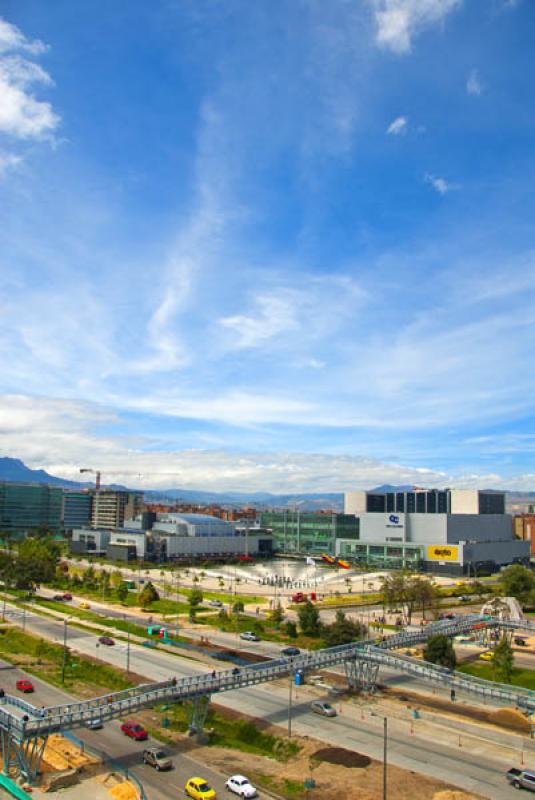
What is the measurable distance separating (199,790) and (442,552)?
15809 cm

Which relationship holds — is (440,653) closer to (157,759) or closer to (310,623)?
A: (310,623)

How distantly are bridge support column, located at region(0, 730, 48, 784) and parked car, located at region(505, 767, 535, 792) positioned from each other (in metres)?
32.9

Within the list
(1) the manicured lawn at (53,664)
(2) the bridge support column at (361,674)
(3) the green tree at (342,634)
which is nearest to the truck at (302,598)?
(3) the green tree at (342,634)

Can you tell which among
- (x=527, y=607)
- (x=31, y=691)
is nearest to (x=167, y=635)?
(x=31, y=691)

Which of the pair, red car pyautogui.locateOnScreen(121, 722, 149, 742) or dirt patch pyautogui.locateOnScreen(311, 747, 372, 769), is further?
red car pyautogui.locateOnScreen(121, 722, 149, 742)

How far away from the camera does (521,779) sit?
44625 mm

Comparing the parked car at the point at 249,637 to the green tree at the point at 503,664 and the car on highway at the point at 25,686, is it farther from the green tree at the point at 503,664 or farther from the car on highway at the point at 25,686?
the green tree at the point at 503,664

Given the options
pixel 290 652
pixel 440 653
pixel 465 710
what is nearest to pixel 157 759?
pixel 465 710

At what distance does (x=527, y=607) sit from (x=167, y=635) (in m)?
74.8

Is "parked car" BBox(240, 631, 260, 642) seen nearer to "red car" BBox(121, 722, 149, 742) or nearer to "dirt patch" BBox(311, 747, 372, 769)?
"red car" BBox(121, 722, 149, 742)

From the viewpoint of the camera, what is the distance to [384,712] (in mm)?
61188

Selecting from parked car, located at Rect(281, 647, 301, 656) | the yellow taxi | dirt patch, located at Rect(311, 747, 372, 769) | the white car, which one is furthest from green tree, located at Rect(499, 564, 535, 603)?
the yellow taxi

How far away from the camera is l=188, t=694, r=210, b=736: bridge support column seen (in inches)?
2100

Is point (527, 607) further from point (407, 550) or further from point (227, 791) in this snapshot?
point (227, 791)
